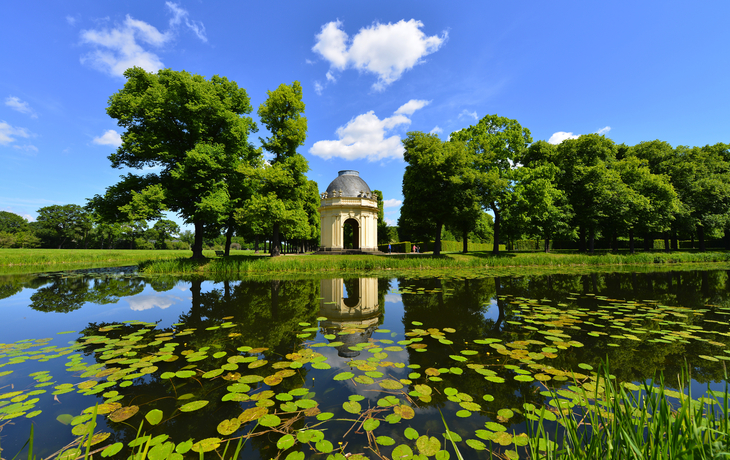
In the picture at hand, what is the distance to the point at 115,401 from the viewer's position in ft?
9.39

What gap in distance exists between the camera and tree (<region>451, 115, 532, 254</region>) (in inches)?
939

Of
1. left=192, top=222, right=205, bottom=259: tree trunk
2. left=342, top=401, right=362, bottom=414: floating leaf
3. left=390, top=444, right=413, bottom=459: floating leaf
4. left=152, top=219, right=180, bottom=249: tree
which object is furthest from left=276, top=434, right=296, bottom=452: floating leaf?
left=152, top=219, right=180, bottom=249: tree

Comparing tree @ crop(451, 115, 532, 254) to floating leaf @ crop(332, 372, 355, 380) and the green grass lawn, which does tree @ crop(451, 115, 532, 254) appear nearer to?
the green grass lawn

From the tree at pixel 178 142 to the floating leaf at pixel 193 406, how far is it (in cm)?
1517

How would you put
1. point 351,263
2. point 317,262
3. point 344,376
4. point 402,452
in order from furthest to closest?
point 351,263 → point 317,262 → point 344,376 → point 402,452

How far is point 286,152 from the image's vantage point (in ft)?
67.0

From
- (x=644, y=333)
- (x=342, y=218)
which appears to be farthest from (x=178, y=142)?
(x=644, y=333)

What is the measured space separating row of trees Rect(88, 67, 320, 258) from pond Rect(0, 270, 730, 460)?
33.4 ft

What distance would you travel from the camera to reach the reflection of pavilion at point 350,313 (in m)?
4.91

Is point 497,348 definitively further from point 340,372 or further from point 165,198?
point 165,198

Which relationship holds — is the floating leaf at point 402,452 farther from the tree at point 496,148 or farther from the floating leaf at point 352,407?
the tree at point 496,148

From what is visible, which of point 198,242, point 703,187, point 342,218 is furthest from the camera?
point 342,218

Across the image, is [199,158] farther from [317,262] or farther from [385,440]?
[385,440]

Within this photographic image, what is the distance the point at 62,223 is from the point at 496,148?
7954cm
